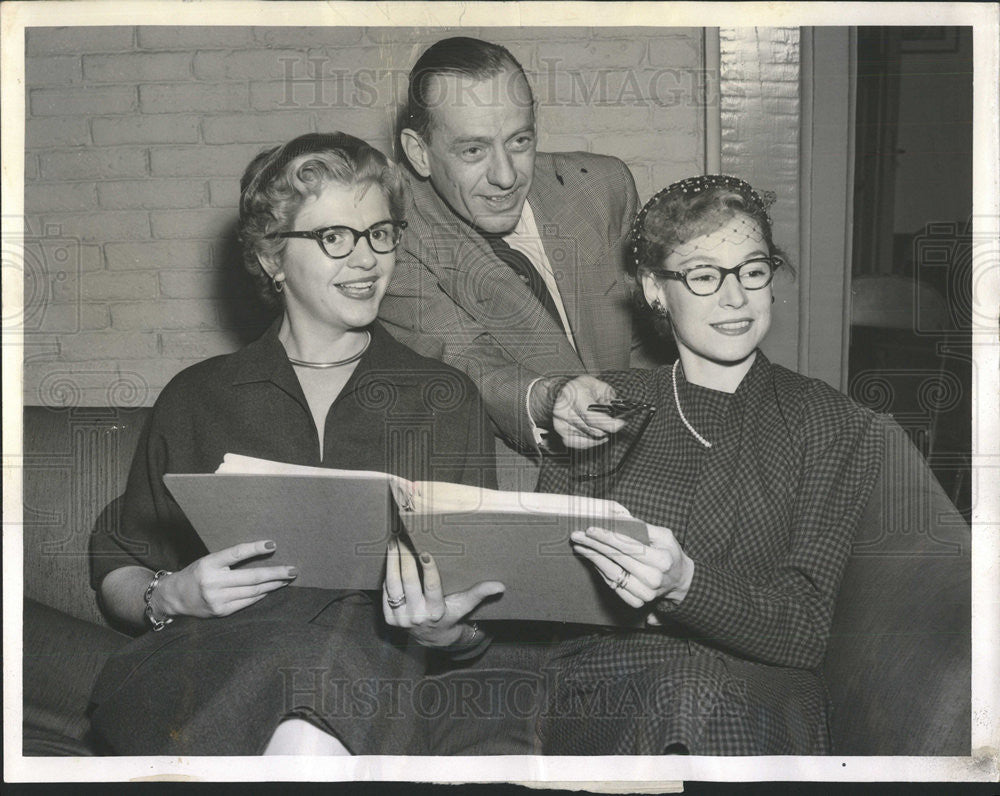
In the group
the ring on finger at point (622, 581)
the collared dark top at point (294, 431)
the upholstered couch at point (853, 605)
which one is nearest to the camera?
the ring on finger at point (622, 581)

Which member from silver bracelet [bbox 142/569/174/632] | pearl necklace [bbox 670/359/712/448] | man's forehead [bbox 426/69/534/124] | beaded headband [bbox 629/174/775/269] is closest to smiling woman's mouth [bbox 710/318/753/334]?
pearl necklace [bbox 670/359/712/448]

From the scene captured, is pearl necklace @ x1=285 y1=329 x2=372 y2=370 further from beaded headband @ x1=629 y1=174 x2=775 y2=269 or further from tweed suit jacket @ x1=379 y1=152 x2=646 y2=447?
beaded headband @ x1=629 y1=174 x2=775 y2=269

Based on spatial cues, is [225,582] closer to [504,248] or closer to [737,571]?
[504,248]

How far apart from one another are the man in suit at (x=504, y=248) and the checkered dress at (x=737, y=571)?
0.78 feet

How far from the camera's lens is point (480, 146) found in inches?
93.9

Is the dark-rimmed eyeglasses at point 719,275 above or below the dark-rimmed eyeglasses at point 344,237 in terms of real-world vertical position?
below

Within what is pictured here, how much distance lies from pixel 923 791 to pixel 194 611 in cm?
182

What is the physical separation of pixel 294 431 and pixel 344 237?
48cm

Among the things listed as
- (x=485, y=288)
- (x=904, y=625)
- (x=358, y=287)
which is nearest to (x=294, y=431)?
(x=358, y=287)

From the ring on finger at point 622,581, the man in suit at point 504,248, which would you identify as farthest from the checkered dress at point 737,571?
the man in suit at point 504,248

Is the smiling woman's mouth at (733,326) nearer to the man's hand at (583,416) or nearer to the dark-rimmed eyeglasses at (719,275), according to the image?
the dark-rimmed eyeglasses at (719,275)

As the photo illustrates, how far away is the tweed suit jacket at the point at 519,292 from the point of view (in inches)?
94.1

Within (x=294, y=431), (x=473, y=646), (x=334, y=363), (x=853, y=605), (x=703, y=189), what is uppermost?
(x=703, y=189)

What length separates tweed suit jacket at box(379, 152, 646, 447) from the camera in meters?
2.39
